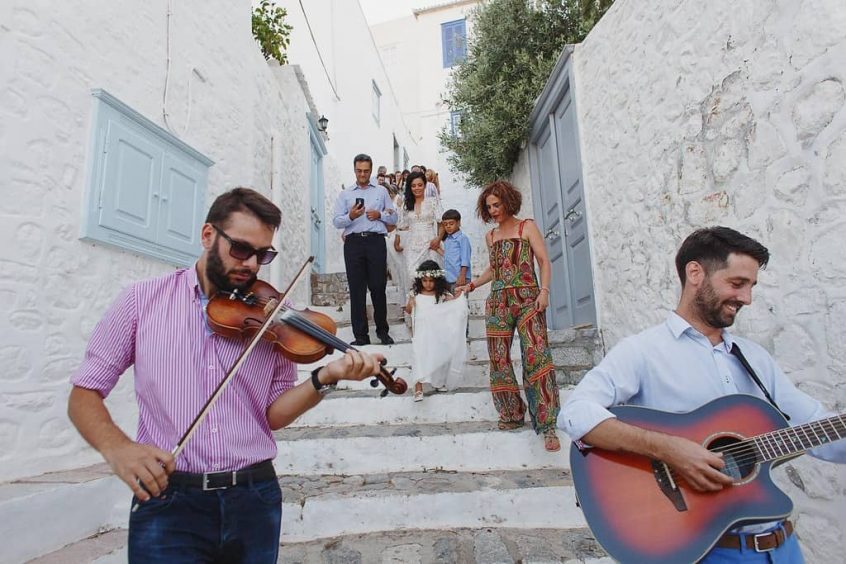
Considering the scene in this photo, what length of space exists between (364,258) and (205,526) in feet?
12.5

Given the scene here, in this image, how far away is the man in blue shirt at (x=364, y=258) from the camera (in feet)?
16.0

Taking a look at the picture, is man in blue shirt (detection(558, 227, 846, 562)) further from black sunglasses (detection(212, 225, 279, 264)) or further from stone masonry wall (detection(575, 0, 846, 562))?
black sunglasses (detection(212, 225, 279, 264))

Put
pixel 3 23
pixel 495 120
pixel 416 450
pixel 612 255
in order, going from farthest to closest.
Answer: pixel 495 120
pixel 612 255
pixel 416 450
pixel 3 23

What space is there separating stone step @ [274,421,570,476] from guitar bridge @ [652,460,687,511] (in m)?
1.75

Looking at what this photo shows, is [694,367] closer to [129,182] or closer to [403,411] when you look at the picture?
[403,411]

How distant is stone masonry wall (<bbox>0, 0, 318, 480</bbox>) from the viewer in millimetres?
2625

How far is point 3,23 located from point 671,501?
3717 mm

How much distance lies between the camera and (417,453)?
332 cm

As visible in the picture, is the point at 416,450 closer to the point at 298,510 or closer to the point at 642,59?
the point at 298,510

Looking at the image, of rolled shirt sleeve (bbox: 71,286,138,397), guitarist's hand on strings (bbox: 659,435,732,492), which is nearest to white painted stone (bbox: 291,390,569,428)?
guitarist's hand on strings (bbox: 659,435,732,492)

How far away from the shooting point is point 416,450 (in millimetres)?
3326

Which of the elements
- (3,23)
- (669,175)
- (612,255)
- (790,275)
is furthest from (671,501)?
(3,23)

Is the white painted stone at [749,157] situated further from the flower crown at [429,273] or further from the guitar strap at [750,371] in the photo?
the flower crown at [429,273]

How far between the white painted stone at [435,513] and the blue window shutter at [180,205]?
2370 mm
